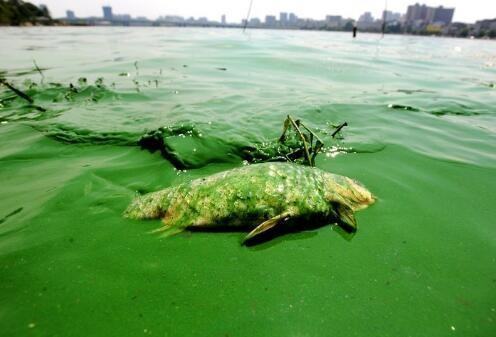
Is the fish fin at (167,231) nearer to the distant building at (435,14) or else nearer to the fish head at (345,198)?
the fish head at (345,198)

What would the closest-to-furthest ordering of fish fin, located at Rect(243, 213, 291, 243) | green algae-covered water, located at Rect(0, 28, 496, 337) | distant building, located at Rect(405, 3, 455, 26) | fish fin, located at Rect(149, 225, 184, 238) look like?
green algae-covered water, located at Rect(0, 28, 496, 337), fish fin, located at Rect(243, 213, 291, 243), fish fin, located at Rect(149, 225, 184, 238), distant building, located at Rect(405, 3, 455, 26)

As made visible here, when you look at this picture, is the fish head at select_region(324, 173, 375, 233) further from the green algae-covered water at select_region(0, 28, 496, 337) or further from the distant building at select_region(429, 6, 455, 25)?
the distant building at select_region(429, 6, 455, 25)

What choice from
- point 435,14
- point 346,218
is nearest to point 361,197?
point 346,218

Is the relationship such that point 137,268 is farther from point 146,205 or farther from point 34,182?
point 34,182

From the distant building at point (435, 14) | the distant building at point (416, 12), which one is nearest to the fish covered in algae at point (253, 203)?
the distant building at point (435, 14)

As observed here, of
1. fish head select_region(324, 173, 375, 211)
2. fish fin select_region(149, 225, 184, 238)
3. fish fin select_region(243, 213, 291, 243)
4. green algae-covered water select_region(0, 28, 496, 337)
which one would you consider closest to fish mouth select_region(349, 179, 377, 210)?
fish head select_region(324, 173, 375, 211)
